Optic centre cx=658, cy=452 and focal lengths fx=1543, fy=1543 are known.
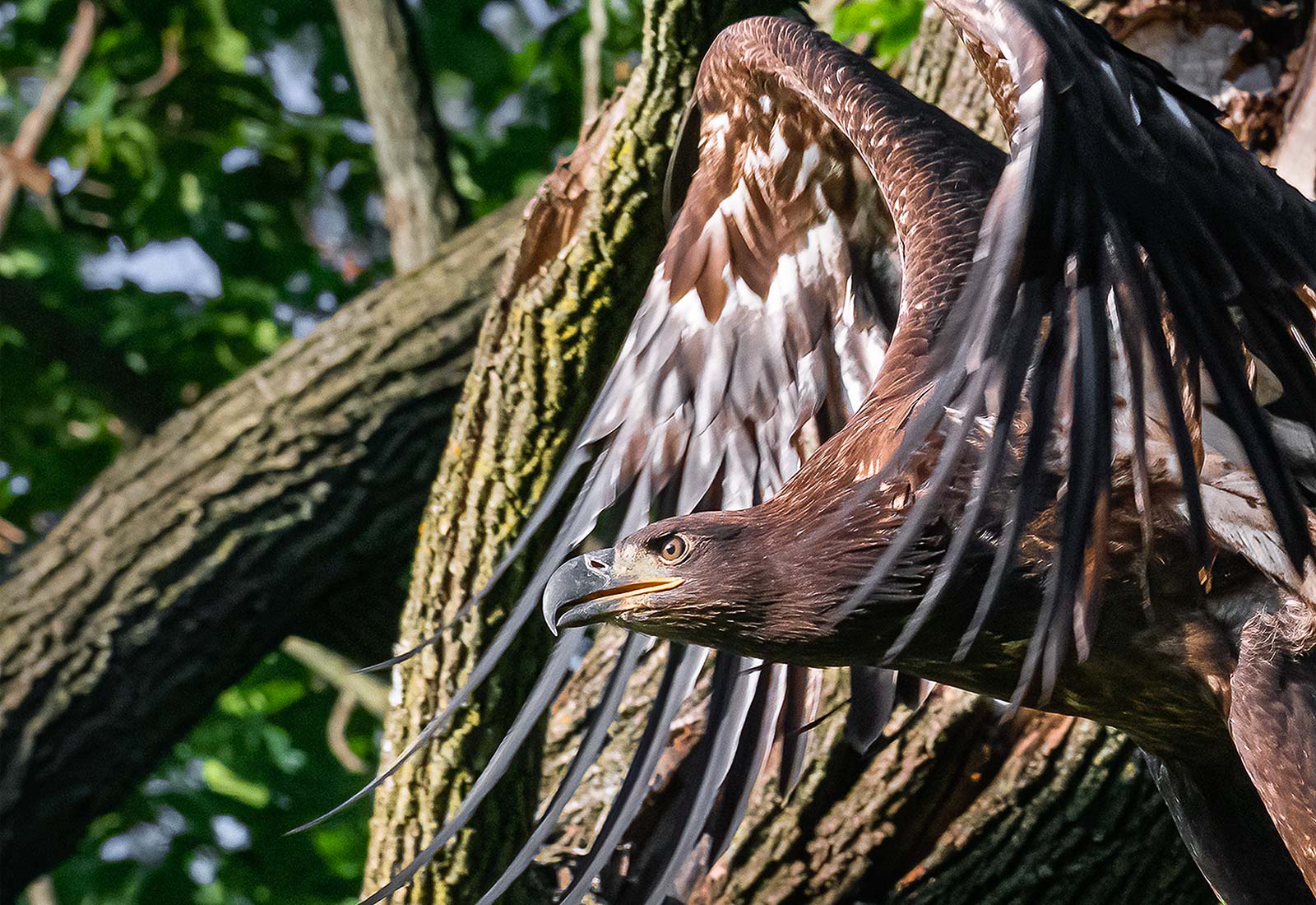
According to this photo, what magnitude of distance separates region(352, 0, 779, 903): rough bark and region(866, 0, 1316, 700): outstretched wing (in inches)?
30.4

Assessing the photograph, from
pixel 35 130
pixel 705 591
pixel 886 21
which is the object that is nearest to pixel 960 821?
pixel 705 591

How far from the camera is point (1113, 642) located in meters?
2.28

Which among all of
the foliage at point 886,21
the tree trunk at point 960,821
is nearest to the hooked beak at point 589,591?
the tree trunk at point 960,821

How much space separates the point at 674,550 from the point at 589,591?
142 millimetres

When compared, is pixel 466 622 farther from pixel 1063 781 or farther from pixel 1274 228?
pixel 1274 228

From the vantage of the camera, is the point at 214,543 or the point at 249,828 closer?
the point at 214,543

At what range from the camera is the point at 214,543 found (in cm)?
405

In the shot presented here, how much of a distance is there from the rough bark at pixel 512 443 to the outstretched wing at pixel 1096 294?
30.4 inches

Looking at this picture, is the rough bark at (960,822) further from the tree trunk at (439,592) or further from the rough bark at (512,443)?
the rough bark at (512,443)

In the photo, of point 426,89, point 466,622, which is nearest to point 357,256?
point 426,89

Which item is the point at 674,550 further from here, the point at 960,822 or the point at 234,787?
the point at 234,787

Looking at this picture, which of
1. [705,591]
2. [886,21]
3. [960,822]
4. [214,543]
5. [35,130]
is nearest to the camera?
[705,591]

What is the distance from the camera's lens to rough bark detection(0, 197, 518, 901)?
156 inches

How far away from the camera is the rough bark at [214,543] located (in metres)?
3.97
